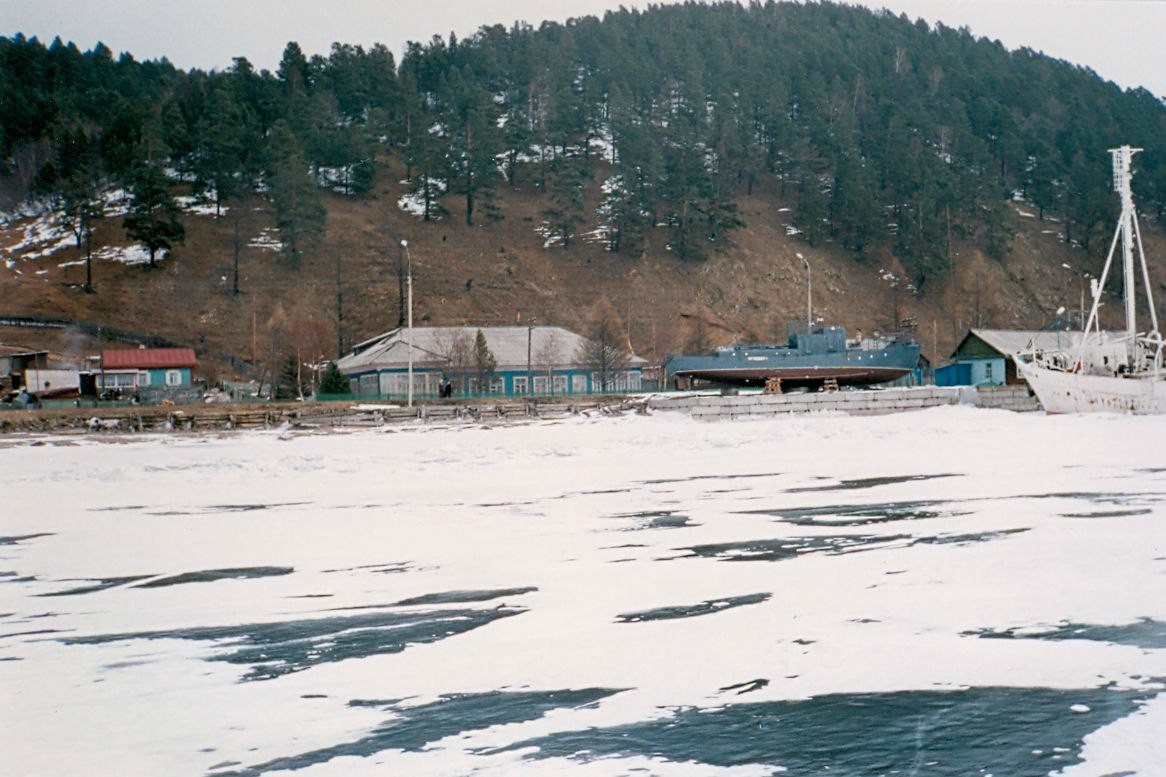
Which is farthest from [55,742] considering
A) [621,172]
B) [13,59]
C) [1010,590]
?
[13,59]

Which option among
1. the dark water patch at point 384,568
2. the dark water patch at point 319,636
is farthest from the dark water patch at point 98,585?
the dark water patch at point 319,636

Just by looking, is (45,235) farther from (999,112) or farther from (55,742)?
(999,112)

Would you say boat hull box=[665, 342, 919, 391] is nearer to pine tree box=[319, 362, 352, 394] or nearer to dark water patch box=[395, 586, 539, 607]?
pine tree box=[319, 362, 352, 394]

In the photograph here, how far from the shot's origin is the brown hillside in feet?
316

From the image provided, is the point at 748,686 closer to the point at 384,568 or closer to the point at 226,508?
the point at 384,568

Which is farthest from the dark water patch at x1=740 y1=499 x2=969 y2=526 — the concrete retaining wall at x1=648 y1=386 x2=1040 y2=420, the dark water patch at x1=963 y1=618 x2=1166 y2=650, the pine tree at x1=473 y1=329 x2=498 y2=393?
the pine tree at x1=473 y1=329 x2=498 y2=393

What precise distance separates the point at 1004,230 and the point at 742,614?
136484 millimetres

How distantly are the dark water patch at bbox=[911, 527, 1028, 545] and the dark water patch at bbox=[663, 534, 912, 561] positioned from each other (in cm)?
32

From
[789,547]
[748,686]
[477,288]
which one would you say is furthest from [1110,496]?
[477,288]

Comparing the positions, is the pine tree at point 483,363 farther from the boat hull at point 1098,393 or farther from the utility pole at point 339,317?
the boat hull at point 1098,393

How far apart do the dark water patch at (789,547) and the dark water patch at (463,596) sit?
292cm

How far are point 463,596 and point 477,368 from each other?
68.1 metres

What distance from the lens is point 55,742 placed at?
25.9ft

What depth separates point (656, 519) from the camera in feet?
63.1
